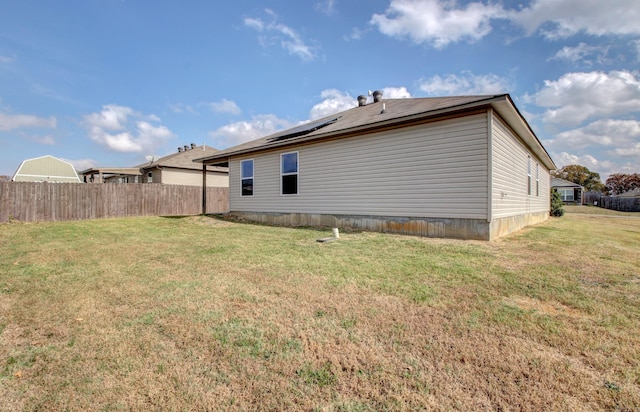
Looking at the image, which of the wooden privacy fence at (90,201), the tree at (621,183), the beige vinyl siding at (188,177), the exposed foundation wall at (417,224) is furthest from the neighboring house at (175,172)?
the tree at (621,183)

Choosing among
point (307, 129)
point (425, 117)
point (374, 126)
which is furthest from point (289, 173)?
point (425, 117)

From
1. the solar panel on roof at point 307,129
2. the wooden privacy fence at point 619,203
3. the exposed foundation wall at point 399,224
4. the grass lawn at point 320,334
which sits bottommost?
the grass lawn at point 320,334

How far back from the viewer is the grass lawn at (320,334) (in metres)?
1.83

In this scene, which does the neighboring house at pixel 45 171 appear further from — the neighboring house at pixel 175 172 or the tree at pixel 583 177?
the tree at pixel 583 177

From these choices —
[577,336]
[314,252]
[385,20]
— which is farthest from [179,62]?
[577,336]

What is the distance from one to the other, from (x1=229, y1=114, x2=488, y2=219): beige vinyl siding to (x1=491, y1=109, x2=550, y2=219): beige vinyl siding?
0.61 metres

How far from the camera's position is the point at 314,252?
→ 5.82 m

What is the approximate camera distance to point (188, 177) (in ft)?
69.1

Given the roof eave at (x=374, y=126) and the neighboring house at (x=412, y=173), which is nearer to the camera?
the roof eave at (x=374, y=126)

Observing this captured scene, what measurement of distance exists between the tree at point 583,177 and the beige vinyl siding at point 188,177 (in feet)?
219

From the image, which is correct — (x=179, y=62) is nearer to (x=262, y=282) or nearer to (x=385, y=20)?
(x=385, y=20)

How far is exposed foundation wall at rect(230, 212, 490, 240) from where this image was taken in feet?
23.3

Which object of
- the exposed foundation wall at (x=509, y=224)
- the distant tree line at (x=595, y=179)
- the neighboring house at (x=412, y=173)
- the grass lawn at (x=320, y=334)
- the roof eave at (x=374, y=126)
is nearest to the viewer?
the grass lawn at (x=320, y=334)

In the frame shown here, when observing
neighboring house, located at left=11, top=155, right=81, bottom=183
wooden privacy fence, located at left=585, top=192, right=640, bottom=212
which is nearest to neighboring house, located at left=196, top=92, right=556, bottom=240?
neighboring house, located at left=11, top=155, right=81, bottom=183
